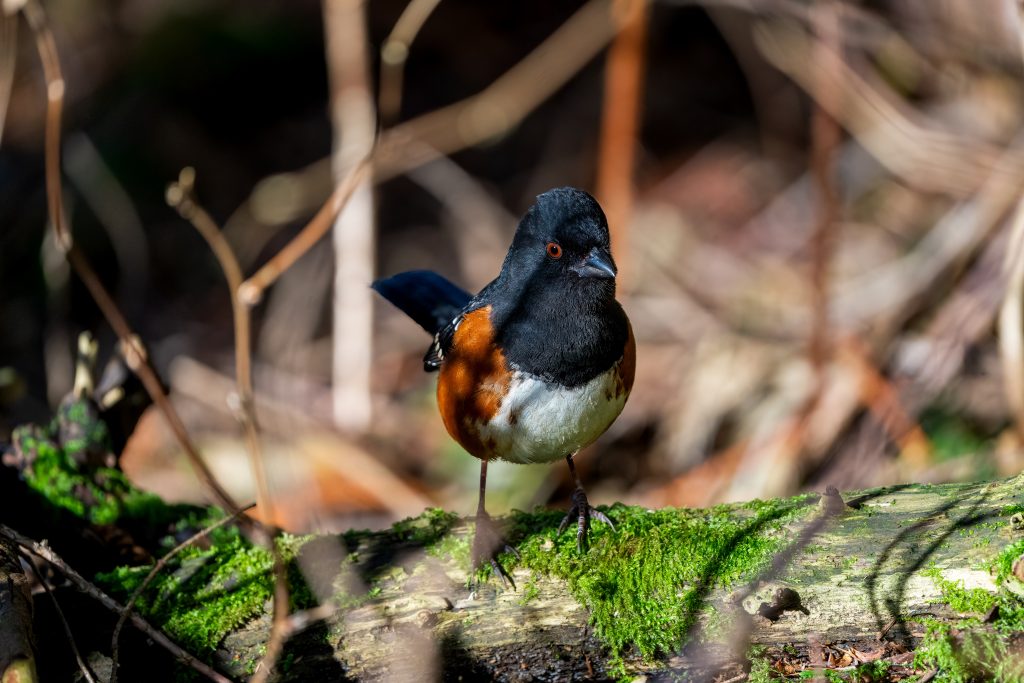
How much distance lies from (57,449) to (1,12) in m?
2.41

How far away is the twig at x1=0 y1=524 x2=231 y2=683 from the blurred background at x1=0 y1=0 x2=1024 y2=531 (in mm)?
1216

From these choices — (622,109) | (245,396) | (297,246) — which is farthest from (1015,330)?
(245,396)

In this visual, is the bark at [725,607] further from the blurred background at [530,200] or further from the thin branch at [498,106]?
the thin branch at [498,106]

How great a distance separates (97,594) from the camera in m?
2.13

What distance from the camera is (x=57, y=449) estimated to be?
9.48ft

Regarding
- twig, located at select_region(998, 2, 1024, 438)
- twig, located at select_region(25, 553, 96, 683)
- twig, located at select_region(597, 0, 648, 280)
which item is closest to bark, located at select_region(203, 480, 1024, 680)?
twig, located at select_region(25, 553, 96, 683)

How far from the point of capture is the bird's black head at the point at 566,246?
246cm

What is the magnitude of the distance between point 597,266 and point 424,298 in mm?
826

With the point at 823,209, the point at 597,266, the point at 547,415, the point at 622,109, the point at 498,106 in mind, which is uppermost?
the point at 498,106

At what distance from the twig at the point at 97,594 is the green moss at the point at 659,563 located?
754mm

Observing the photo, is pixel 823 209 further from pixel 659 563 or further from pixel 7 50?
pixel 7 50

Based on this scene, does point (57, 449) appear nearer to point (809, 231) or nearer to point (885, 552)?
point (885, 552)

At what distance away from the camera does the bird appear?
8.02 feet

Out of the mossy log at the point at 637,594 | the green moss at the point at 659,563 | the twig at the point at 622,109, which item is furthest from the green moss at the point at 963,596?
the twig at the point at 622,109
